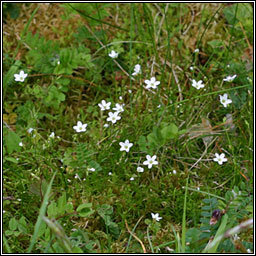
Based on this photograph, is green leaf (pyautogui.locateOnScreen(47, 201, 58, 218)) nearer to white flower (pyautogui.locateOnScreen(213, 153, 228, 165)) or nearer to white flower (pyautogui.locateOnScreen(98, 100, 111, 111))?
white flower (pyautogui.locateOnScreen(98, 100, 111, 111))

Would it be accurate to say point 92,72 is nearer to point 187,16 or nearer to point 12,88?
point 12,88

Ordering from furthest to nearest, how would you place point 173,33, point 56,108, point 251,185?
point 173,33, point 56,108, point 251,185

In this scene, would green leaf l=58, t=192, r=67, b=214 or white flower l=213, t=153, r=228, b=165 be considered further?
white flower l=213, t=153, r=228, b=165

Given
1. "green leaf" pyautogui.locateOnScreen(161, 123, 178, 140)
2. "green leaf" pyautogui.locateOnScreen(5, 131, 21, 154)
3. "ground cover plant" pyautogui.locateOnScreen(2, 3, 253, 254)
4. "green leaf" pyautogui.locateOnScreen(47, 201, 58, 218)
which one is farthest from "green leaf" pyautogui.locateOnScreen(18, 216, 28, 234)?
"green leaf" pyautogui.locateOnScreen(161, 123, 178, 140)

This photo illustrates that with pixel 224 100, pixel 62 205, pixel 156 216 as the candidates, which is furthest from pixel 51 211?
pixel 224 100

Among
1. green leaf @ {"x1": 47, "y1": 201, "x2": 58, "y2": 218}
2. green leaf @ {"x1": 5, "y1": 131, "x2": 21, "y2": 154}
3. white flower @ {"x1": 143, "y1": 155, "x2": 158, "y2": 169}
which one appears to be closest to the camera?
green leaf @ {"x1": 47, "y1": 201, "x2": 58, "y2": 218}

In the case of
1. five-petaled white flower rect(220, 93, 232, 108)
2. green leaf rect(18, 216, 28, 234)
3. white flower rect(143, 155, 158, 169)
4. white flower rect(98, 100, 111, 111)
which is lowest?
green leaf rect(18, 216, 28, 234)

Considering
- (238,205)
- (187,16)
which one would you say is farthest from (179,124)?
(187,16)

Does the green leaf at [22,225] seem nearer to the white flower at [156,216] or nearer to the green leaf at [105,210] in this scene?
the green leaf at [105,210]
